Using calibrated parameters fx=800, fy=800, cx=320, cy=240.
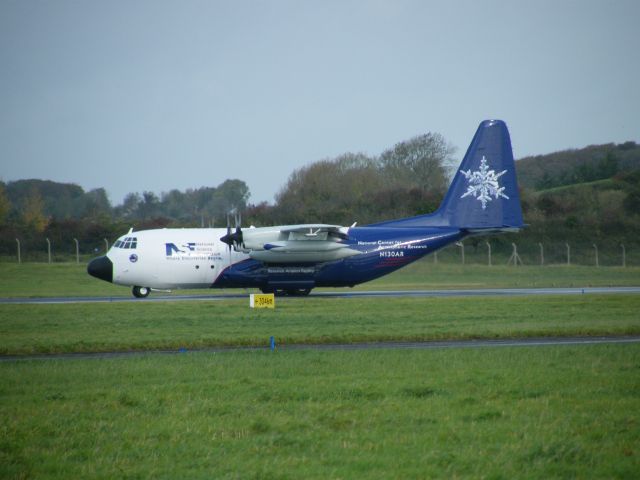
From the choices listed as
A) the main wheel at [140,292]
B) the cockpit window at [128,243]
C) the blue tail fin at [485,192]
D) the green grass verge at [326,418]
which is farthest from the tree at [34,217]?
the green grass verge at [326,418]

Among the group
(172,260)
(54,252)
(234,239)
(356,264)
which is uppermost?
(234,239)

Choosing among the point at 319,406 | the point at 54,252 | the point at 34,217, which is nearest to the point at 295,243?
the point at 319,406

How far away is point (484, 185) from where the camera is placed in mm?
37938

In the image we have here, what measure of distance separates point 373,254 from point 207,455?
2743 cm

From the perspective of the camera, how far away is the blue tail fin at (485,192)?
3775 cm

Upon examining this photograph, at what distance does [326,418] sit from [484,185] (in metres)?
28.5

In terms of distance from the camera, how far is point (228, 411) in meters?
11.5

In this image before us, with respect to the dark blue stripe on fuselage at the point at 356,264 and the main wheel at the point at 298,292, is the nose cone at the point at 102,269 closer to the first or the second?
the dark blue stripe on fuselage at the point at 356,264

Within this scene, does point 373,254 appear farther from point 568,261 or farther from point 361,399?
point 568,261

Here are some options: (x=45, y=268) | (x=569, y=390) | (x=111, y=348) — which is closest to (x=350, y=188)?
(x=45, y=268)

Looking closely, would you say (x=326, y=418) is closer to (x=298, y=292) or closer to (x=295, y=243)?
(x=295, y=243)

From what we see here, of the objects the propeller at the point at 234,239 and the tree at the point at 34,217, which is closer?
the propeller at the point at 234,239

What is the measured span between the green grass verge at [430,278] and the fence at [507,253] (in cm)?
426

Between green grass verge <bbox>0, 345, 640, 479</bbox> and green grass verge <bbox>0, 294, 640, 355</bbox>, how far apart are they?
431 centimetres
